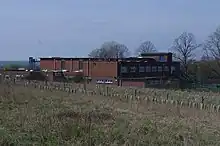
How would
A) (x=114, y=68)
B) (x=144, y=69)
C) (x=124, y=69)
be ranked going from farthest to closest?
(x=144, y=69) < (x=124, y=69) < (x=114, y=68)

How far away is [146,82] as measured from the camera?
2753 inches

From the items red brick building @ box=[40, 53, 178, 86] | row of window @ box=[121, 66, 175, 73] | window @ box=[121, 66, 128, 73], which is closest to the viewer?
red brick building @ box=[40, 53, 178, 86]

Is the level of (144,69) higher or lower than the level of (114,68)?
lower

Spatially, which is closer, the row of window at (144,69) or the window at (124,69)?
the window at (124,69)

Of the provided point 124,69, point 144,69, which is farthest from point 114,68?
point 144,69

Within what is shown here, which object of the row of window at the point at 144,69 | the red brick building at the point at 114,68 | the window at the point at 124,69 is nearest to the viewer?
the red brick building at the point at 114,68

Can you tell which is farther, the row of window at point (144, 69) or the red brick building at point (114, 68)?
the row of window at point (144, 69)

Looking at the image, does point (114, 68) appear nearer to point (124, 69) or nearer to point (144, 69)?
point (124, 69)

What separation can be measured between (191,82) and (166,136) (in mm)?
71928

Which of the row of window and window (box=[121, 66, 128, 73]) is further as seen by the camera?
the row of window

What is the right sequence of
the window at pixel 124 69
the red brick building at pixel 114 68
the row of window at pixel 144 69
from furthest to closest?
1. the row of window at pixel 144 69
2. the window at pixel 124 69
3. the red brick building at pixel 114 68

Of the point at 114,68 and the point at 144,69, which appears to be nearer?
the point at 114,68

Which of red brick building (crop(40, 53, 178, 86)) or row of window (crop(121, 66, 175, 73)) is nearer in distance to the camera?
red brick building (crop(40, 53, 178, 86))

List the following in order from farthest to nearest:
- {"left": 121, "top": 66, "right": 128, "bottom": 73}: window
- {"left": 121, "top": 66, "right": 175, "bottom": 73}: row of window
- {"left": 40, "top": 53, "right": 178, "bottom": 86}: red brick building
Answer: {"left": 121, "top": 66, "right": 175, "bottom": 73}: row of window
{"left": 121, "top": 66, "right": 128, "bottom": 73}: window
{"left": 40, "top": 53, "right": 178, "bottom": 86}: red brick building
